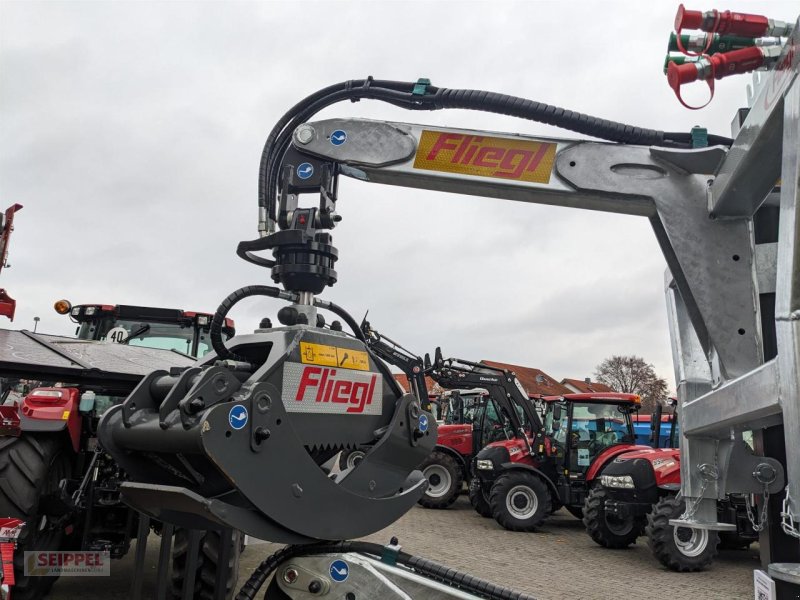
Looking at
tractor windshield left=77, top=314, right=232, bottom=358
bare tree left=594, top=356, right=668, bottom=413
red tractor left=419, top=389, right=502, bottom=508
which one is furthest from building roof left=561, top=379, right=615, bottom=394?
tractor windshield left=77, top=314, right=232, bottom=358

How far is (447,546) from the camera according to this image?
28.9 ft

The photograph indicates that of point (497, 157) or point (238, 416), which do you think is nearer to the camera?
point (238, 416)

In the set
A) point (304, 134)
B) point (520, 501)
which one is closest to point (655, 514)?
point (520, 501)

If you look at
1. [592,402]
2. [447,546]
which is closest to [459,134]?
[447,546]

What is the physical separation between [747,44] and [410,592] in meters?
2.25

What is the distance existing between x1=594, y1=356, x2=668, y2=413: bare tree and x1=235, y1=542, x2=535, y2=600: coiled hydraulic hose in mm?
46284

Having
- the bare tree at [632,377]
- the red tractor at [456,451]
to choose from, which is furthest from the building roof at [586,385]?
the red tractor at [456,451]

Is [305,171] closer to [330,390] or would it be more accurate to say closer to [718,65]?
[330,390]

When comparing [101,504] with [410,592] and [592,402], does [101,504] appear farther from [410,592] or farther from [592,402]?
[592,402]

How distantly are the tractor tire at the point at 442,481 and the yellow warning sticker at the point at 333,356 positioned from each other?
9981 mm

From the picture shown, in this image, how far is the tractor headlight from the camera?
841 cm

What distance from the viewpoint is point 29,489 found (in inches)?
166

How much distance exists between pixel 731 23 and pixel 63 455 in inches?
181

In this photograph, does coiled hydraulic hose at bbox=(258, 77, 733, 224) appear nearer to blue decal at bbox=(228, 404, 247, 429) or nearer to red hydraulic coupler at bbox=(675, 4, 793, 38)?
red hydraulic coupler at bbox=(675, 4, 793, 38)
